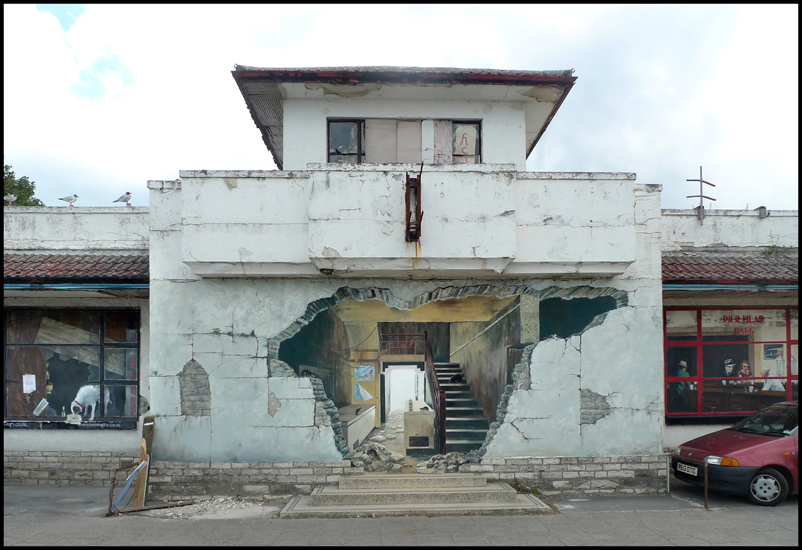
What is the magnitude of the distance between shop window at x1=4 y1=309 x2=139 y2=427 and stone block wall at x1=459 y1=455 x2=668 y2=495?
22.6 ft

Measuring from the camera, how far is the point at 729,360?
10.9 m

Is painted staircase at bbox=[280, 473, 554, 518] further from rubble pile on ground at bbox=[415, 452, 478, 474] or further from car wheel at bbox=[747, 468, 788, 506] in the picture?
car wheel at bbox=[747, 468, 788, 506]

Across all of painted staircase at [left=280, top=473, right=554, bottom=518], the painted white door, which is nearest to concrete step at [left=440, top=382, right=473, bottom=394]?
painted staircase at [left=280, top=473, right=554, bottom=518]

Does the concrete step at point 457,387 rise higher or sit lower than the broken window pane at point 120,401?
lower

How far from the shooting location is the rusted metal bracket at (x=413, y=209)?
26.9 feet

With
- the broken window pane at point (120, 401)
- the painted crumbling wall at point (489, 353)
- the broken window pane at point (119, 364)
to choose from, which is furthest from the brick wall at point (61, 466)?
the painted crumbling wall at point (489, 353)

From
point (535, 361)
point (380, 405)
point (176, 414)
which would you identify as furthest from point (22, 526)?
point (380, 405)

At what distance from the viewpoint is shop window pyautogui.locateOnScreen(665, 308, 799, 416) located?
35.3ft

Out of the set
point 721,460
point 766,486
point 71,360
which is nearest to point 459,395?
point 721,460

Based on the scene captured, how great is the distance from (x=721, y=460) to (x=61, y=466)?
38.1ft

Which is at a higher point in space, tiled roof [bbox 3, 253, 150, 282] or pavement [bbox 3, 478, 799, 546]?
tiled roof [bbox 3, 253, 150, 282]

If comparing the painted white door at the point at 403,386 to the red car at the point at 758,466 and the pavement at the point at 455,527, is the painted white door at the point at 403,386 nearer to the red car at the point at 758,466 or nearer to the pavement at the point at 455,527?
the pavement at the point at 455,527

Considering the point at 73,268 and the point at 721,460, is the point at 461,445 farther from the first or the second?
the point at 73,268

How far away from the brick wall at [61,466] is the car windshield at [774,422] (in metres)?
11.1
